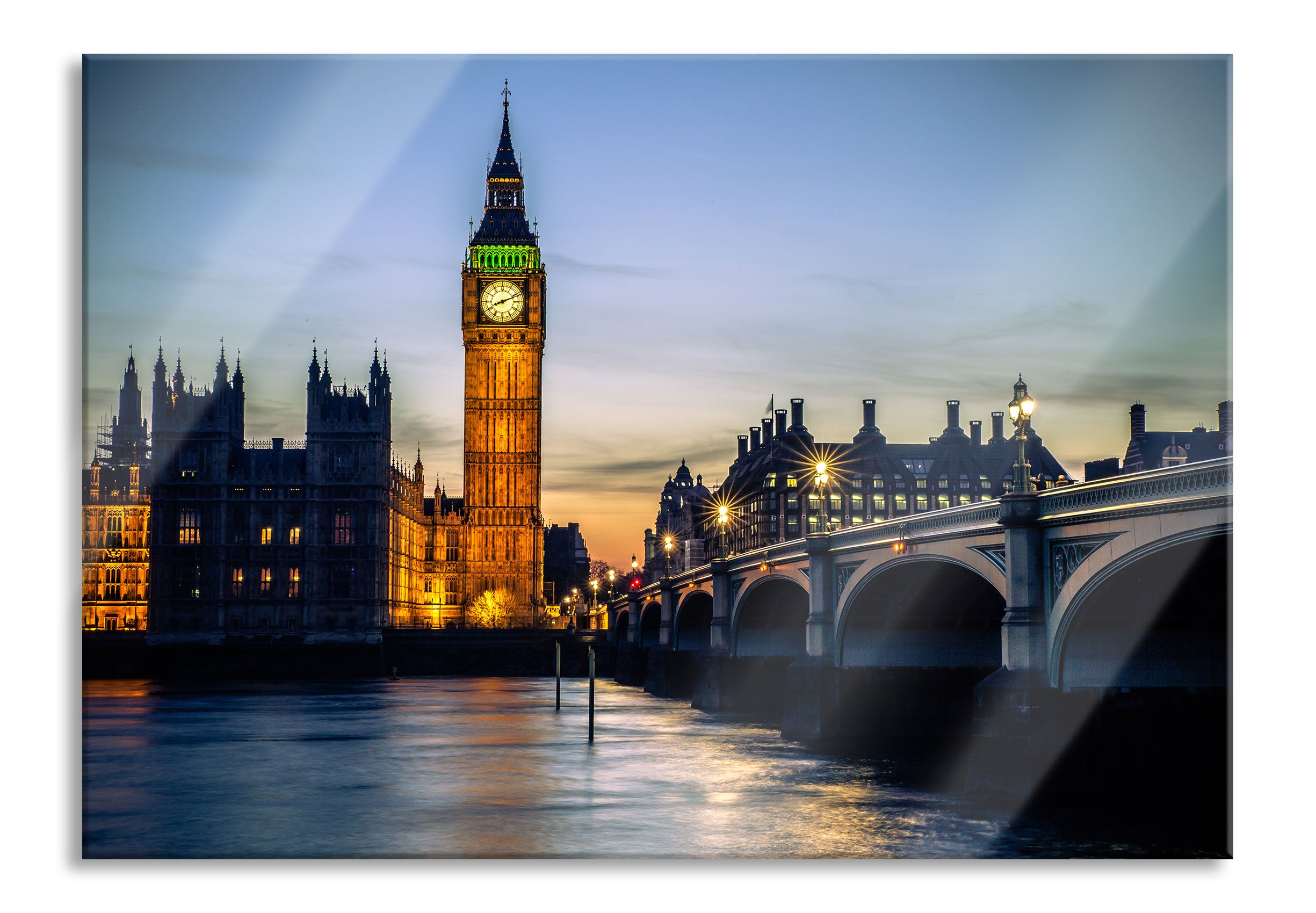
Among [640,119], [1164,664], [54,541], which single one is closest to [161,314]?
[54,541]

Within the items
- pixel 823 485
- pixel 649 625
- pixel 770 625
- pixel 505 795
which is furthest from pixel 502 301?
pixel 505 795

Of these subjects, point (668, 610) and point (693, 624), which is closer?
point (668, 610)

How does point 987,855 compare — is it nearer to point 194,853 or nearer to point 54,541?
point 194,853

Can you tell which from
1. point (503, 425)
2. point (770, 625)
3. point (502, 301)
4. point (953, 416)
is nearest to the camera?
point (770, 625)

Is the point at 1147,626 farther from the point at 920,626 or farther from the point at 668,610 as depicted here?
the point at 668,610

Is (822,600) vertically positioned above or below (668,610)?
above
